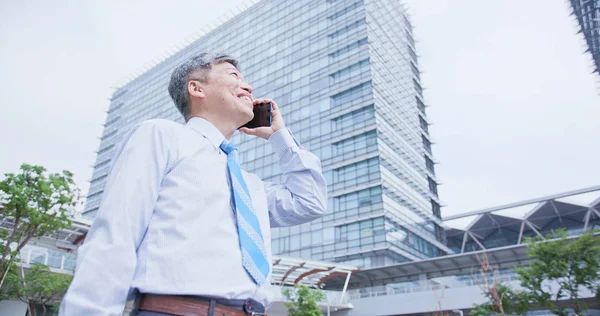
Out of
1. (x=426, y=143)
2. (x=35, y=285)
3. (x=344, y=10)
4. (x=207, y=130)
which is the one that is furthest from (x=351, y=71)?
(x=207, y=130)

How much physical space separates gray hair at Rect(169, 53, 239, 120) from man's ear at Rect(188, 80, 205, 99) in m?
0.03

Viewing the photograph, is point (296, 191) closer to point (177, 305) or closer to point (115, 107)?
point (177, 305)

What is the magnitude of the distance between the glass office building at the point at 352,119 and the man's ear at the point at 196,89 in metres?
27.8

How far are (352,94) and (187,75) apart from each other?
33524mm

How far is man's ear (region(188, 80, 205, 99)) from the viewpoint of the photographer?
2.08 m

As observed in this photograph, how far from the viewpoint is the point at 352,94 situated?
1378 inches

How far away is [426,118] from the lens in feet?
140

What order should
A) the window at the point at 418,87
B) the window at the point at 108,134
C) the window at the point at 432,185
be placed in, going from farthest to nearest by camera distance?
1. the window at the point at 108,134
2. the window at the point at 418,87
3. the window at the point at 432,185

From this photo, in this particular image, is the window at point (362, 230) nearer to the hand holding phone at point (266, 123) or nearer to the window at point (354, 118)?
the window at point (354, 118)

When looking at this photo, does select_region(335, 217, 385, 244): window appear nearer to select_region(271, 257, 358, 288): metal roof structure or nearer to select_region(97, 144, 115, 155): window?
select_region(271, 257, 358, 288): metal roof structure

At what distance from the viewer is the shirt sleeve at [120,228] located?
1253mm

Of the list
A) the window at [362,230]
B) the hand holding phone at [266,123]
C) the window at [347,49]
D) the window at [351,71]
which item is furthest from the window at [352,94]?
the hand holding phone at [266,123]

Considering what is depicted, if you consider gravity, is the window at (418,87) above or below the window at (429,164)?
above

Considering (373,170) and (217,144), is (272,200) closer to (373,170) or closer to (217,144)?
(217,144)
